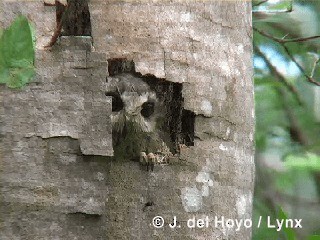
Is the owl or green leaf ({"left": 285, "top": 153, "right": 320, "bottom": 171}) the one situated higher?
the owl

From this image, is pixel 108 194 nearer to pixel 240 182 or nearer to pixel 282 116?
pixel 240 182

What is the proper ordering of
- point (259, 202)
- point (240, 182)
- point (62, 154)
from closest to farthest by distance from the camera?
point (62, 154), point (240, 182), point (259, 202)

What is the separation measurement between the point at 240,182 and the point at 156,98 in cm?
17

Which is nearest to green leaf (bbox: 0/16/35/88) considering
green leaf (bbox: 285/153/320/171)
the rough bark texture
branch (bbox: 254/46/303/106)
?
the rough bark texture

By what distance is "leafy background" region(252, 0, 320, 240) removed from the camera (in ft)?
4.89

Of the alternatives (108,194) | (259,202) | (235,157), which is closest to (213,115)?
(235,157)

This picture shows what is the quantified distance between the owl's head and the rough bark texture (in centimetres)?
2

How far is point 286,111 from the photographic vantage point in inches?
65.6

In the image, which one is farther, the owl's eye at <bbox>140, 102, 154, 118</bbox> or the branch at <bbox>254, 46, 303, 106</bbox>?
the branch at <bbox>254, 46, 303, 106</bbox>

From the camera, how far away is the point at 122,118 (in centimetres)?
64

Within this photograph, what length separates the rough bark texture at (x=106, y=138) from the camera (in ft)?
1.97

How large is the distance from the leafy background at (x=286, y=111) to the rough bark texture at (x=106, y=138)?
0.75m

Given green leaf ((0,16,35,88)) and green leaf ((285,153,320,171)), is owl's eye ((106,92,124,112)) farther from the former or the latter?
green leaf ((285,153,320,171))

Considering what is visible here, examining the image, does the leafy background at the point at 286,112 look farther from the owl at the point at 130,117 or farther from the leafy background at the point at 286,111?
the owl at the point at 130,117
